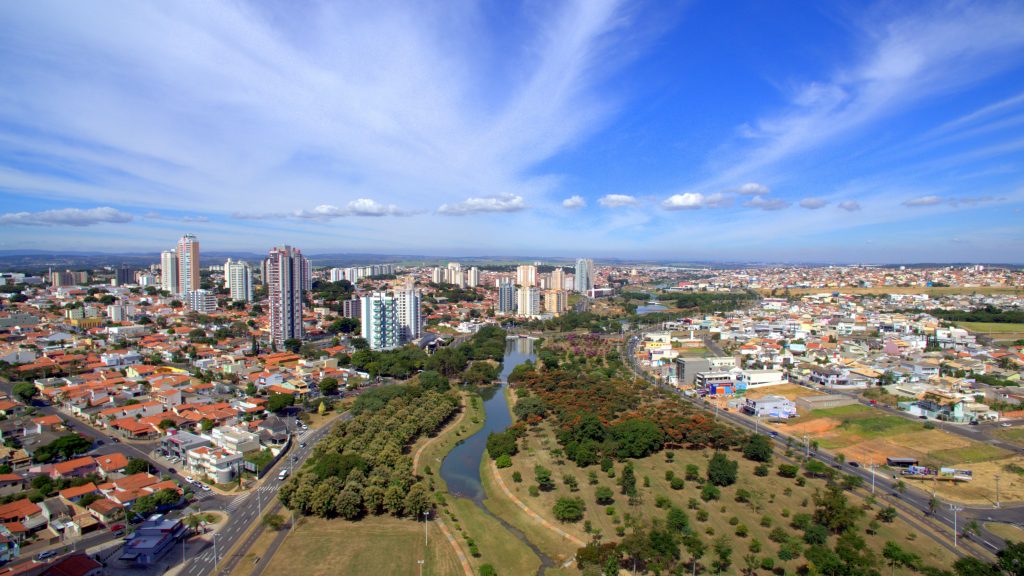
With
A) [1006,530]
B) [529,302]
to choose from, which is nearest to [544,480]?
[1006,530]

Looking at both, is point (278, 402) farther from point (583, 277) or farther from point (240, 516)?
point (583, 277)

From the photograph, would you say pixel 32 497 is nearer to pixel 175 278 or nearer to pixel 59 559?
pixel 59 559

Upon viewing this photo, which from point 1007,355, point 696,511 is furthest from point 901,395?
point 696,511

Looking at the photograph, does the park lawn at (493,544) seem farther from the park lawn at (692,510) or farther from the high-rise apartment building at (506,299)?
the high-rise apartment building at (506,299)

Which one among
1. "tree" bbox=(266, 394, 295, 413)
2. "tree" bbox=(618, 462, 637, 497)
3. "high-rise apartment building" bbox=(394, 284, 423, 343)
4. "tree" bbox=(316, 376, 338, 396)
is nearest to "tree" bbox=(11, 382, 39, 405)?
"tree" bbox=(266, 394, 295, 413)

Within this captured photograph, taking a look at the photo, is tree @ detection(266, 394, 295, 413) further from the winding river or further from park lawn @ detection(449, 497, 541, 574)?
park lawn @ detection(449, 497, 541, 574)

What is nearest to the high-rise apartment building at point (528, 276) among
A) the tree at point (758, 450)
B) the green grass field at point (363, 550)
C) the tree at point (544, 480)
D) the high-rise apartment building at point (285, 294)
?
the high-rise apartment building at point (285, 294)
